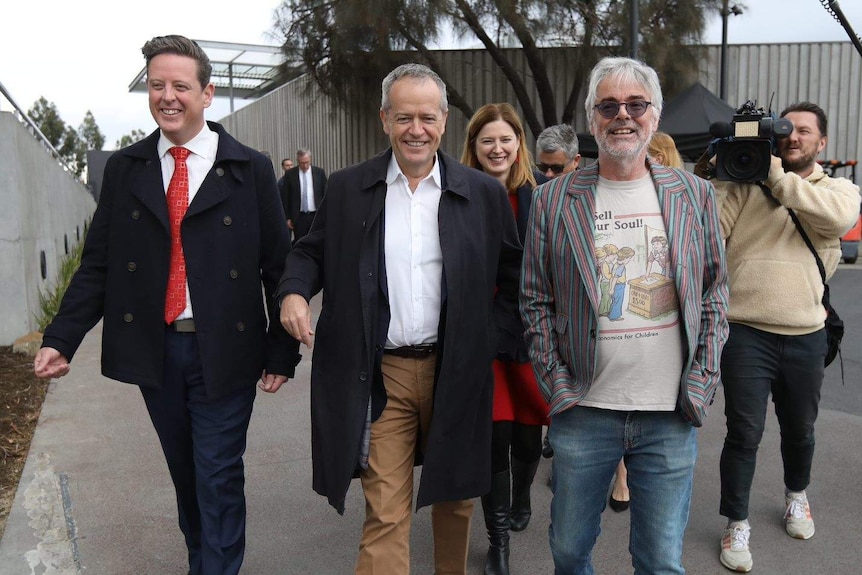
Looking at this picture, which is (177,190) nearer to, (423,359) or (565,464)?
(423,359)

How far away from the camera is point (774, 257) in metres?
3.50

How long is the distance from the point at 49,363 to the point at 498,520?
6.38ft

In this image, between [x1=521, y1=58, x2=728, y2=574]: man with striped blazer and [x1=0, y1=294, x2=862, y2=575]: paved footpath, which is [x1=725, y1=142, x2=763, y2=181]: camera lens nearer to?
[x1=521, y1=58, x2=728, y2=574]: man with striped blazer

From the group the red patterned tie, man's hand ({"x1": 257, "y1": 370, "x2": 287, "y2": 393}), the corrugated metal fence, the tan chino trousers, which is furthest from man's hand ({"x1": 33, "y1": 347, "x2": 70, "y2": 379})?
the corrugated metal fence

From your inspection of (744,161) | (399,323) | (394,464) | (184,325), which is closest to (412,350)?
(399,323)

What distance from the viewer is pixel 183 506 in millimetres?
3273

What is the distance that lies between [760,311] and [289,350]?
6.66 feet

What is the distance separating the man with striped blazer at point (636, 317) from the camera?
249cm

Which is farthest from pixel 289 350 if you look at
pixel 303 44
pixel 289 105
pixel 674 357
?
pixel 289 105

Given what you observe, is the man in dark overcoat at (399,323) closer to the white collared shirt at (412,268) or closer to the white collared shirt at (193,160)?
the white collared shirt at (412,268)

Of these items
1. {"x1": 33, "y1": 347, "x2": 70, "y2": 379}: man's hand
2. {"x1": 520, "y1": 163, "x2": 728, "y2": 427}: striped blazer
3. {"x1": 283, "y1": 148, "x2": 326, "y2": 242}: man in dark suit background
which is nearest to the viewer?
{"x1": 520, "y1": 163, "x2": 728, "y2": 427}: striped blazer

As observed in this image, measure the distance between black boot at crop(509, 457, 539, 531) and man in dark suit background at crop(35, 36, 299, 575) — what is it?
132 cm

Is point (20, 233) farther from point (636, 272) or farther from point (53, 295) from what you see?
point (636, 272)

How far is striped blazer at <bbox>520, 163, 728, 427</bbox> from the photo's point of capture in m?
2.47
